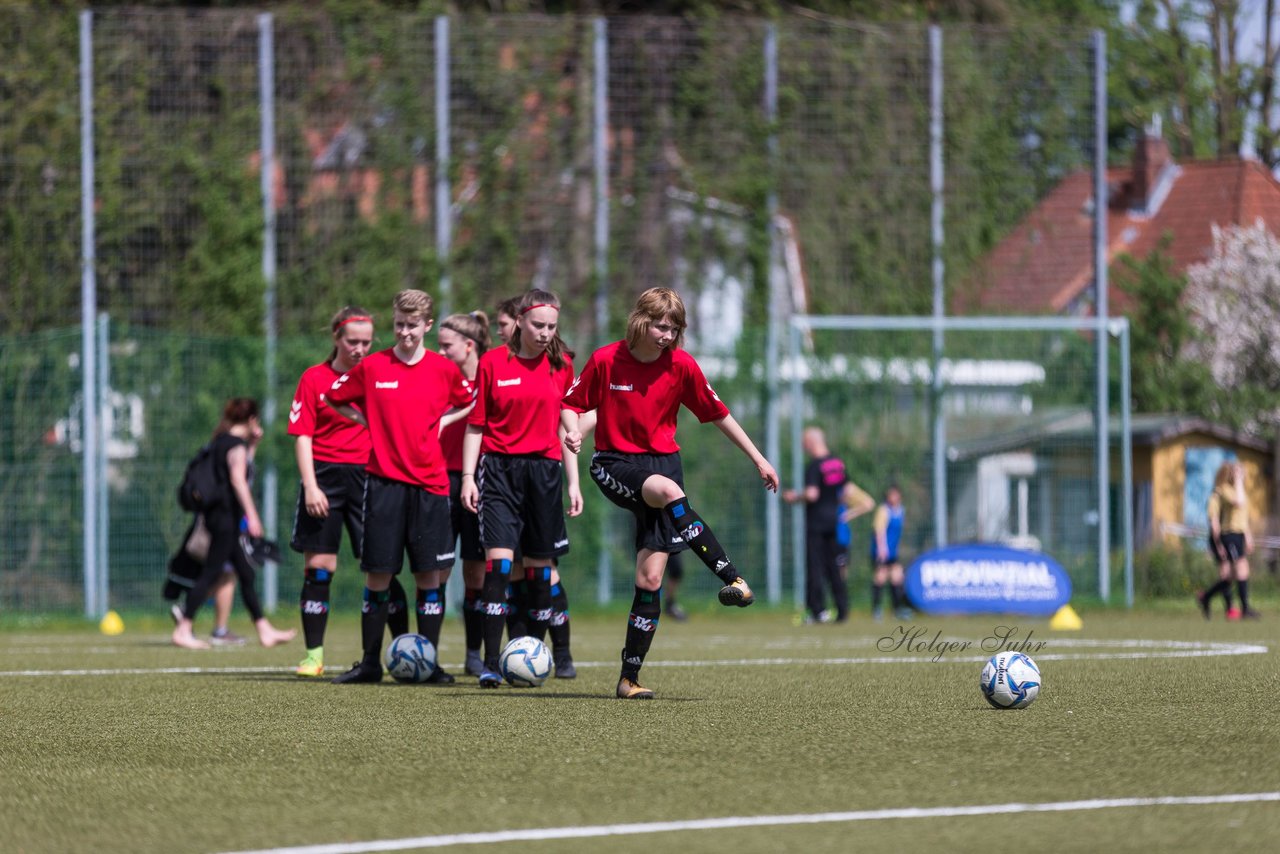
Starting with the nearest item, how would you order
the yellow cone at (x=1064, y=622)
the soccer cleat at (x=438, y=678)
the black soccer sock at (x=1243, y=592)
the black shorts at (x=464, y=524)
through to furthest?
the soccer cleat at (x=438, y=678)
the black shorts at (x=464, y=524)
the yellow cone at (x=1064, y=622)
the black soccer sock at (x=1243, y=592)

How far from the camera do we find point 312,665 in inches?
422

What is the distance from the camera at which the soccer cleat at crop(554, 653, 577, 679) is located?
34.0 feet

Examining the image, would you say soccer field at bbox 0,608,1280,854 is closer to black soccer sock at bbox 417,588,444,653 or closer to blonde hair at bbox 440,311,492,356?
black soccer sock at bbox 417,588,444,653

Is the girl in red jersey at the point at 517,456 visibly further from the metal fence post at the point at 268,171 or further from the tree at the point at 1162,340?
the tree at the point at 1162,340

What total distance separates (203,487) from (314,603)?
4.35 meters

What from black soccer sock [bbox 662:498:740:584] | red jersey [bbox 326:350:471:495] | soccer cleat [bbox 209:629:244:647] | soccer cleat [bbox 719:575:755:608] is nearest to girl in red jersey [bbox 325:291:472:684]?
red jersey [bbox 326:350:471:495]

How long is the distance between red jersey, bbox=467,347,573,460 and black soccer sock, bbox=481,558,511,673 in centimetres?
62

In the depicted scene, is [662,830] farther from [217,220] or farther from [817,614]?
[217,220]

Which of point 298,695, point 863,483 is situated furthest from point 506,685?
point 863,483

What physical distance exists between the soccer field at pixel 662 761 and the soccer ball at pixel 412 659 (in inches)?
10.8

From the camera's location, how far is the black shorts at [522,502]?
9844 millimetres

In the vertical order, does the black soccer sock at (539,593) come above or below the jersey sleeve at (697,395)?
below

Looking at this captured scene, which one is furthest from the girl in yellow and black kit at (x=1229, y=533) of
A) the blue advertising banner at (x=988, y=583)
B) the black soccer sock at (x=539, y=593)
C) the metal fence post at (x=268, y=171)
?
the black soccer sock at (x=539, y=593)

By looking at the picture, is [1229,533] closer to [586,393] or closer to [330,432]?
[330,432]
